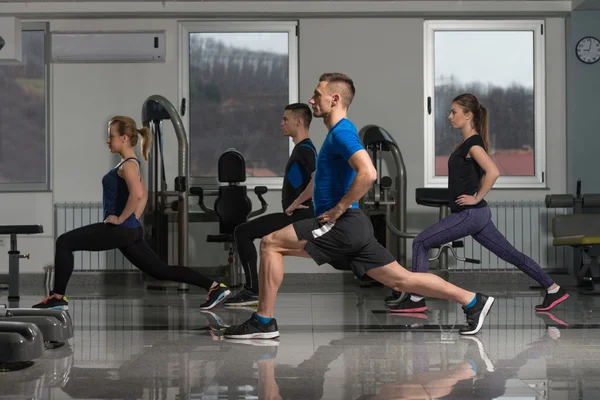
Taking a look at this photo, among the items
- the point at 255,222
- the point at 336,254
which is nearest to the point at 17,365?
the point at 336,254

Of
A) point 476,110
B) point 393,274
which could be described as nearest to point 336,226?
point 393,274

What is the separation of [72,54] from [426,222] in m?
3.67

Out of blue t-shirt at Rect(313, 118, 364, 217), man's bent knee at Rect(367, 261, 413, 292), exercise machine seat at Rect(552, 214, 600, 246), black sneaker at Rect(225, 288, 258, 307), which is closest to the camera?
blue t-shirt at Rect(313, 118, 364, 217)

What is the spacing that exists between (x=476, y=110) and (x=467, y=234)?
0.75 meters

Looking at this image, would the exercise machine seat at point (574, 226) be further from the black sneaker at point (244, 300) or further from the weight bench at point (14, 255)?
the weight bench at point (14, 255)

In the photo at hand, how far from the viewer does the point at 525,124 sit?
28.2 feet

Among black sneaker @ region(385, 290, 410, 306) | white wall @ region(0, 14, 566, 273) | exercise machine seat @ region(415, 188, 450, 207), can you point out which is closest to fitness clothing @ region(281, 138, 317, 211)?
black sneaker @ region(385, 290, 410, 306)

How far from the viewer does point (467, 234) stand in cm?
543

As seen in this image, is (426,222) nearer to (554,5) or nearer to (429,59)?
(429,59)

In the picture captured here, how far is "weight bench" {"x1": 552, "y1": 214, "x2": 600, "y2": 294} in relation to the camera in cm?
746

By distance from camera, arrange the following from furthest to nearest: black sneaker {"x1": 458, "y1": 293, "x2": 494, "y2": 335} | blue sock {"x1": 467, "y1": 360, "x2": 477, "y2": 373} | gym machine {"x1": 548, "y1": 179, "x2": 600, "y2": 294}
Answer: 1. gym machine {"x1": 548, "y1": 179, "x2": 600, "y2": 294}
2. black sneaker {"x1": 458, "y1": 293, "x2": 494, "y2": 335}
3. blue sock {"x1": 467, "y1": 360, "x2": 477, "y2": 373}

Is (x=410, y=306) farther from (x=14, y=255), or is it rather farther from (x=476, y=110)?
(x=14, y=255)

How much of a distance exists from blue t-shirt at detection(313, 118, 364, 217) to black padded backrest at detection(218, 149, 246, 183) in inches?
139

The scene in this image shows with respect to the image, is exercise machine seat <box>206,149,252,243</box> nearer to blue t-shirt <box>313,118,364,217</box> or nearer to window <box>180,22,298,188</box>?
window <box>180,22,298,188</box>
